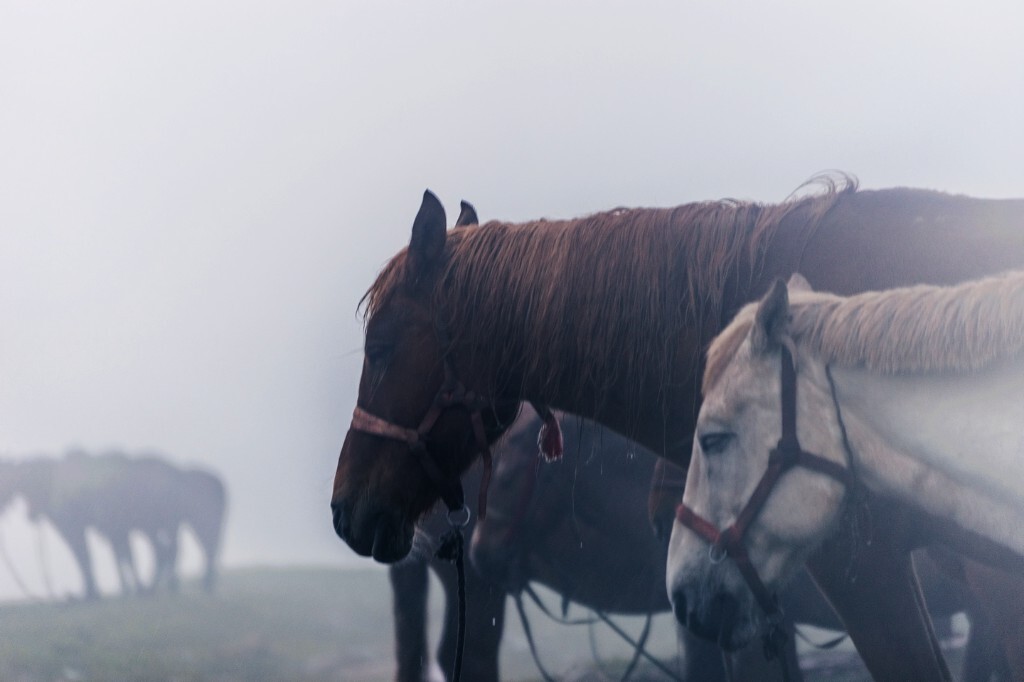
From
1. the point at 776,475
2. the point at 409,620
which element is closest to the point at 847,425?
the point at 776,475

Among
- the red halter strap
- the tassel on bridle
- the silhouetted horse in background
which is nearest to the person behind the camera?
the red halter strap

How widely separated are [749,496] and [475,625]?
7.09 ft

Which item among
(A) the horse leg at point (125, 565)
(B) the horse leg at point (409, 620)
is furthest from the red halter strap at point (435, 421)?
(A) the horse leg at point (125, 565)

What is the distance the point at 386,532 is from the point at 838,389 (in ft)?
3.91

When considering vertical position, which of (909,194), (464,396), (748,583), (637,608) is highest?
(909,194)

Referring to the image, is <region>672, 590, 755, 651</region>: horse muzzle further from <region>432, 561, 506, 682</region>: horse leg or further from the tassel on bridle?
<region>432, 561, 506, 682</region>: horse leg

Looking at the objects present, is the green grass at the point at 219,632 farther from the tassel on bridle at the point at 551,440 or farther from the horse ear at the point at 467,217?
the horse ear at the point at 467,217

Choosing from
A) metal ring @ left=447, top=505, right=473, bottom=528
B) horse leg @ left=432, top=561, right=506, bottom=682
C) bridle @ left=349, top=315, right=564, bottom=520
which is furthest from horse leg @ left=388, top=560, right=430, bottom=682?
bridle @ left=349, top=315, right=564, bottom=520

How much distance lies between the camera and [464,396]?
93.9 inches

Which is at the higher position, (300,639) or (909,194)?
(909,194)

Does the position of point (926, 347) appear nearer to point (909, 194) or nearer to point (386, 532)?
point (909, 194)

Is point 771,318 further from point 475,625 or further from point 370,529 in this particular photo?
point 475,625

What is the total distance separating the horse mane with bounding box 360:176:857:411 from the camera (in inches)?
89.1

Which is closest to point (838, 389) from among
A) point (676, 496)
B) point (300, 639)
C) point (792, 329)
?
point (792, 329)
